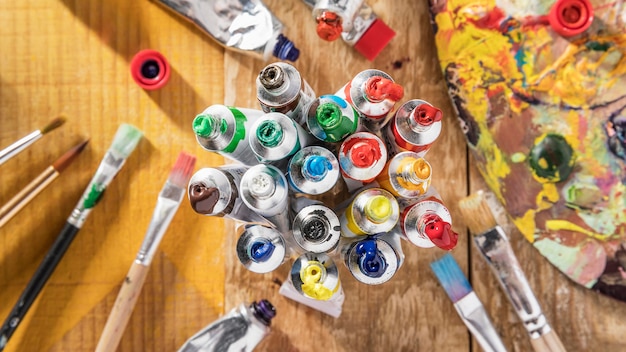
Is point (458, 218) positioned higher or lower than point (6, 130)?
lower

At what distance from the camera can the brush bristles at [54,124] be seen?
66cm

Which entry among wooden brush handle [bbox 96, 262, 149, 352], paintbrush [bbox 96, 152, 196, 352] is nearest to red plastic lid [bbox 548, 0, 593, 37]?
paintbrush [bbox 96, 152, 196, 352]

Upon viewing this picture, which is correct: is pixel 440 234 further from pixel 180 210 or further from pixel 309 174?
pixel 180 210

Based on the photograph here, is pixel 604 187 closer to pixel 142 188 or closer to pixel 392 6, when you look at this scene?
pixel 392 6

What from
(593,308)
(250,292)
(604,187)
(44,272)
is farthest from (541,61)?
(44,272)

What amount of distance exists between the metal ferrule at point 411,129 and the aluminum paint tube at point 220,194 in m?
0.14

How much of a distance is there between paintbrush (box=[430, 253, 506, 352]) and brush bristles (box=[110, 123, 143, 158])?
1.25 feet

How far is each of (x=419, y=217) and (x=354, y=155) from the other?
8 cm

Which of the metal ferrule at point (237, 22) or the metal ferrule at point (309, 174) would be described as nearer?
the metal ferrule at point (309, 174)

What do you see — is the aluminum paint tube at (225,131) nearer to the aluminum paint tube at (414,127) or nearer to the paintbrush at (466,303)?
the aluminum paint tube at (414,127)

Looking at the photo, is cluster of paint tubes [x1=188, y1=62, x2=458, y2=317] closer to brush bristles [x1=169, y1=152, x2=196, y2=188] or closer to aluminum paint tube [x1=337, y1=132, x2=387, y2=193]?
aluminum paint tube [x1=337, y1=132, x2=387, y2=193]

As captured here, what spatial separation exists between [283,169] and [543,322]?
360 mm

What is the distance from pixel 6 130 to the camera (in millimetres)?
690

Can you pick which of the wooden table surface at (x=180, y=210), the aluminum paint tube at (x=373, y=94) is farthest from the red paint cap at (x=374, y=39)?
the aluminum paint tube at (x=373, y=94)
